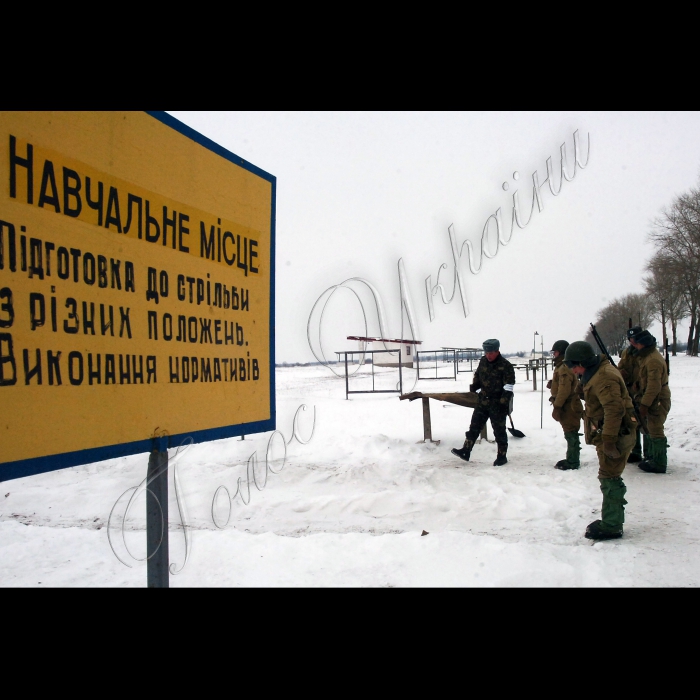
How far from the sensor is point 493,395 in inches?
321

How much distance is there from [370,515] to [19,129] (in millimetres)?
4775

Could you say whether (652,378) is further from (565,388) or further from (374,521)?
(374,521)

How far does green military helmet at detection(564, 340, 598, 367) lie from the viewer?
4.85m

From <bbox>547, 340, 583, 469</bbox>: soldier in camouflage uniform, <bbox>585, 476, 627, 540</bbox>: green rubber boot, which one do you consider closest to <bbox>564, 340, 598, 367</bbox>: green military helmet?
<bbox>585, 476, 627, 540</bbox>: green rubber boot

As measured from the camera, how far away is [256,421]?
2.88 m

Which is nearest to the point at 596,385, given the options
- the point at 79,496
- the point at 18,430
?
the point at 18,430

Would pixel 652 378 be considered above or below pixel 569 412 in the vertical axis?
above

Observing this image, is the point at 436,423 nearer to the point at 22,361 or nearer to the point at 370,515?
the point at 370,515

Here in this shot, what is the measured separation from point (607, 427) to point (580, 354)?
701 mm

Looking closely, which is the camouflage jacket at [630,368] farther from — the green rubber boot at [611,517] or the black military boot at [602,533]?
the black military boot at [602,533]

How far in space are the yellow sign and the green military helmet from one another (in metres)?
3.27

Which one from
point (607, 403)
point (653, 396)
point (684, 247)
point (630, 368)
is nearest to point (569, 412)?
point (653, 396)

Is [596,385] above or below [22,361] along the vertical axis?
below

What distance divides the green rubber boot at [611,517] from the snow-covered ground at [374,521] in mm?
100
